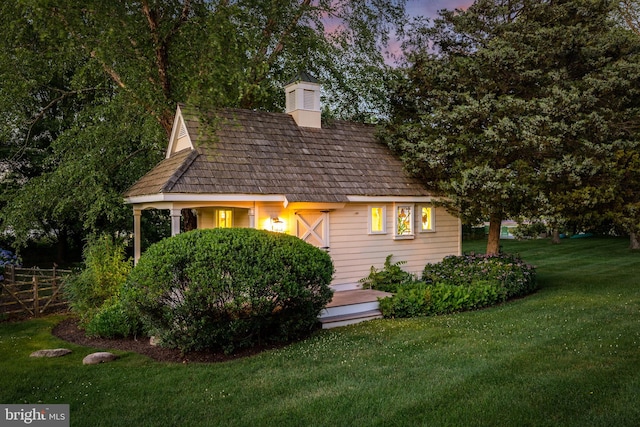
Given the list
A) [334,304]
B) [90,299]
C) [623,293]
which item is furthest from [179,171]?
[623,293]

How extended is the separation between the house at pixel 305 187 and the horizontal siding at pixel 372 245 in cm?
3

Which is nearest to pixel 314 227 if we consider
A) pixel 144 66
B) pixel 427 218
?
pixel 427 218

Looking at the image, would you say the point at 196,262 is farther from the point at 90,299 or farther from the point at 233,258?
the point at 90,299

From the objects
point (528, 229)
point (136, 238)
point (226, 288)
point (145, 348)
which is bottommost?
point (145, 348)

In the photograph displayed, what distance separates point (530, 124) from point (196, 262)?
9113 millimetres

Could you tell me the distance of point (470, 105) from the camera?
13.0m

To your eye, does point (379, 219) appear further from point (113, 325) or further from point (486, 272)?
point (113, 325)

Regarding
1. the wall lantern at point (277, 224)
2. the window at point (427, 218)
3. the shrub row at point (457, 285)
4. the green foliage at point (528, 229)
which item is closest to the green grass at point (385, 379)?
the shrub row at point (457, 285)

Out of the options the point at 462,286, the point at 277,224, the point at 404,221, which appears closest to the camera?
the point at 462,286

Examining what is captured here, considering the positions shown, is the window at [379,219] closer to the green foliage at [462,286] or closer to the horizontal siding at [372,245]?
the horizontal siding at [372,245]

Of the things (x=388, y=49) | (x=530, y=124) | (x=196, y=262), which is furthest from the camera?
(x=388, y=49)

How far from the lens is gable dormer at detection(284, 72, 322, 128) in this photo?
1433cm

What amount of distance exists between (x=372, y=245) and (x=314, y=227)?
2.01m

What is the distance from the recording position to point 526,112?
12.8 metres
